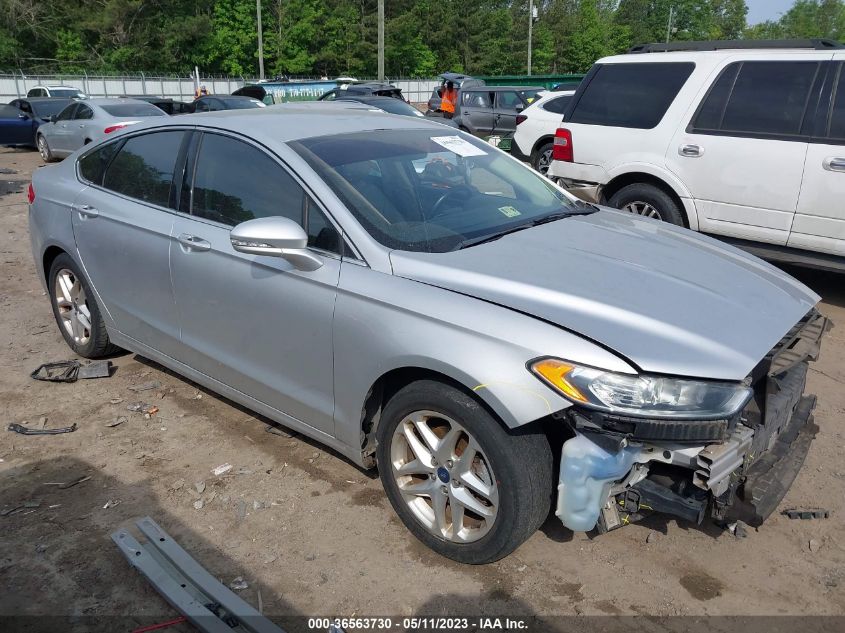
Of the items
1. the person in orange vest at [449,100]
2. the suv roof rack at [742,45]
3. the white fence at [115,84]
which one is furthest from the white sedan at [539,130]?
the white fence at [115,84]

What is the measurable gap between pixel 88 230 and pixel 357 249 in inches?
91.8

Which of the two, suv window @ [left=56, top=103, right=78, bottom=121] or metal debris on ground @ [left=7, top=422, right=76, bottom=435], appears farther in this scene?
suv window @ [left=56, top=103, right=78, bottom=121]

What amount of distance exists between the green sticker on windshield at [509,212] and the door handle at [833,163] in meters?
3.40

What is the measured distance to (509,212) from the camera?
3695 millimetres

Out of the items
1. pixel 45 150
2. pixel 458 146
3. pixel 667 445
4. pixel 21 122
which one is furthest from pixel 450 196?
pixel 21 122

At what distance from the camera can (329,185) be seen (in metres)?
3.32

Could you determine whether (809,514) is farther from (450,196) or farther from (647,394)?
(450,196)

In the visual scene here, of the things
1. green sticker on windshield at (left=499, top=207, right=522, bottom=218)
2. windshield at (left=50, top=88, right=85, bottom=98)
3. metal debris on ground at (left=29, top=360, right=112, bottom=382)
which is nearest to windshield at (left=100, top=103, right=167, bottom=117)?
windshield at (left=50, top=88, right=85, bottom=98)

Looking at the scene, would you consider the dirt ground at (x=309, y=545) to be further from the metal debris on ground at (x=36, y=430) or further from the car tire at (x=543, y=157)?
the car tire at (x=543, y=157)

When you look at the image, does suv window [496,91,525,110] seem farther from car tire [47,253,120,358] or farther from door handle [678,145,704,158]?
car tire [47,253,120,358]

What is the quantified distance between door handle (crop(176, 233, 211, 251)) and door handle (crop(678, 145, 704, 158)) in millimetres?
4497

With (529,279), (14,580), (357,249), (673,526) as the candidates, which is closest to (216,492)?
(14,580)

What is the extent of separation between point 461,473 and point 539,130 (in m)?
9.27

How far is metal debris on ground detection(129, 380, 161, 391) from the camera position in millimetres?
4789
